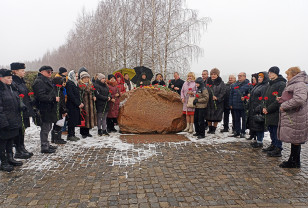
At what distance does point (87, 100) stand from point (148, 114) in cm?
194

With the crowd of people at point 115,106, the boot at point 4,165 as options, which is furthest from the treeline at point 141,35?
the boot at point 4,165

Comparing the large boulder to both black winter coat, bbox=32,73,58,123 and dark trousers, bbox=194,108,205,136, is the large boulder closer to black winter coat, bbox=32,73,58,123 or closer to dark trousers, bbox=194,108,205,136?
dark trousers, bbox=194,108,205,136

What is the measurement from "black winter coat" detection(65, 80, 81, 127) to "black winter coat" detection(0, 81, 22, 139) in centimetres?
173

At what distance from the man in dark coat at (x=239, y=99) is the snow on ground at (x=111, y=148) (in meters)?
0.42

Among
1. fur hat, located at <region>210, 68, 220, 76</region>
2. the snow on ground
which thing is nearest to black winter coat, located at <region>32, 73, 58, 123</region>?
the snow on ground

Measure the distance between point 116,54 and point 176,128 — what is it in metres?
13.7

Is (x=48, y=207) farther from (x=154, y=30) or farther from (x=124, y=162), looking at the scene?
(x=154, y=30)

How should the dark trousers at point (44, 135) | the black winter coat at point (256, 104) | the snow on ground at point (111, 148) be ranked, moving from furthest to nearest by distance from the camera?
the black winter coat at point (256, 104) < the dark trousers at point (44, 135) < the snow on ground at point (111, 148)

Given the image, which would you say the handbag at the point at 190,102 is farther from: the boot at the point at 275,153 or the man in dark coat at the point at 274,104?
the boot at the point at 275,153

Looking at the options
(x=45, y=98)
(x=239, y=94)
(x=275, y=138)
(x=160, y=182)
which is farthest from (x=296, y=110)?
(x=45, y=98)

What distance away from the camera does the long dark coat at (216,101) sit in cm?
679

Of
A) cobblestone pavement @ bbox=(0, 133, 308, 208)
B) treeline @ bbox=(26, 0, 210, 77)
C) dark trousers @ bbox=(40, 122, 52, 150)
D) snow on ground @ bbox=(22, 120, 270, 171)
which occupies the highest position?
treeline @ bbox=(26, 0, 210, 77)

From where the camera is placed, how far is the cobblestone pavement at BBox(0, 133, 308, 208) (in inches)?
120

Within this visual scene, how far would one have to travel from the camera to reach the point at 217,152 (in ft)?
17.0
